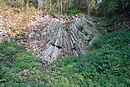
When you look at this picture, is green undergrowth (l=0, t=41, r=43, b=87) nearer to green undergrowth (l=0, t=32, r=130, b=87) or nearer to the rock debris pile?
green undergrowth (l=0, t=32, r=130, b=87)

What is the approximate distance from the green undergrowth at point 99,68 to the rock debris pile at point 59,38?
76 centimetres

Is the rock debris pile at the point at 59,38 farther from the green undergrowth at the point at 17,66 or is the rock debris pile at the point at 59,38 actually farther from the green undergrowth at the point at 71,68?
the green undergrowth at the point at 17,66

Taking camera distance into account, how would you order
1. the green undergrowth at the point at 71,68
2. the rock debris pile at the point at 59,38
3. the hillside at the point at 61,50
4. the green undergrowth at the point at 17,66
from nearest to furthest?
the green undergrowth at the point at 17,66, the green undergrowth at the point at 71,68, the hillside at the point at 61,50, the rock debris pile at the point at 59,38

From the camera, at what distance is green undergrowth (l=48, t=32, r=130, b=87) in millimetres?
10766

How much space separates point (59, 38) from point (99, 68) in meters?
3.42

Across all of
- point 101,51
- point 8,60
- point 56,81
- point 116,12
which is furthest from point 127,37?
point 8,60

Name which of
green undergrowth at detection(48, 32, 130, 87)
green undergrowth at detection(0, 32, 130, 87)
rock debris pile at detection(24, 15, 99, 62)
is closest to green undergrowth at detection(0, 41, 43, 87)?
green undergrowth at detection(0, 32, 130, 87)

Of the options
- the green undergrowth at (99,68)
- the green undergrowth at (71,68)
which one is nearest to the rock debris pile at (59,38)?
the green undergrowth at (71,68)

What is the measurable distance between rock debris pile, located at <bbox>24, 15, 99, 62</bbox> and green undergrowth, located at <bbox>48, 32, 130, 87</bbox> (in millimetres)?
761

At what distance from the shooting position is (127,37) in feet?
46.9

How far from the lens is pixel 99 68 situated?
11.9 meters

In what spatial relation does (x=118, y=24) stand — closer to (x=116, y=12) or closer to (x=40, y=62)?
(x=116, y=12)

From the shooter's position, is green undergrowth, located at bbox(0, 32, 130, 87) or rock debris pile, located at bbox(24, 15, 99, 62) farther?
rock debris pile, located at bbox(24, 15, 99, 62)

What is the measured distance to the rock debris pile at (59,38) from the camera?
13.3 metres
